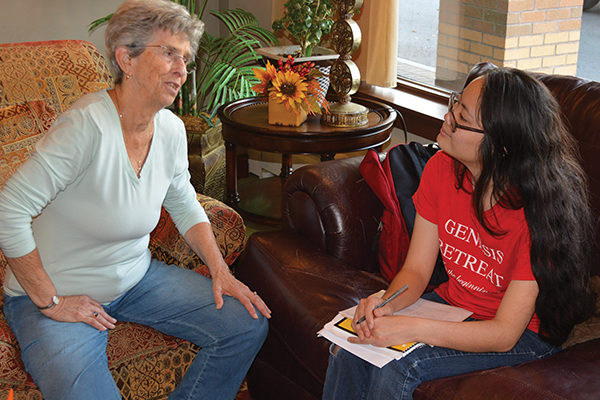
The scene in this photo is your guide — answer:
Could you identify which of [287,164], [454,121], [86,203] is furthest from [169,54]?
[287,164]

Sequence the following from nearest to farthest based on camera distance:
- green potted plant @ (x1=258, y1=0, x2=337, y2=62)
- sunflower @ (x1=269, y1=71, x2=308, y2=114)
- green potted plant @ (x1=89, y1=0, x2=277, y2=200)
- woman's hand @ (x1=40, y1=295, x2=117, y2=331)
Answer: woman's hand @ (x1=40, y1=295, x2=117, y2=331), sunflower @ (x1=269, y1=71, x2=308, y2=114), green potted plant @ (x1=258, y1=0, x2=337, y2=62), green potted plant @ (x1=89, y1=0, x2=277, y2=200)

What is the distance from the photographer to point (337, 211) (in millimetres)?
1896

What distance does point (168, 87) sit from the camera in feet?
5.18

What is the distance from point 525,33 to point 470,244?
4.97 feet

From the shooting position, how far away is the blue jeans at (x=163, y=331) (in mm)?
1458

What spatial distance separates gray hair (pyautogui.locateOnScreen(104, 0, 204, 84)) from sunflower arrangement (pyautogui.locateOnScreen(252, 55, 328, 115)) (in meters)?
0.90

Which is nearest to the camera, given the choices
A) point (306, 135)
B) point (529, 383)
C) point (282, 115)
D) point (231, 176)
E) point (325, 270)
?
point (529, 383)

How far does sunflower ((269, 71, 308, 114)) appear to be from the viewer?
96.8 inches

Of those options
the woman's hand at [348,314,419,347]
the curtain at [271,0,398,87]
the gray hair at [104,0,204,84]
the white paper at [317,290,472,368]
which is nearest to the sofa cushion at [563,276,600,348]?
the white paper at [317,290,472,368]

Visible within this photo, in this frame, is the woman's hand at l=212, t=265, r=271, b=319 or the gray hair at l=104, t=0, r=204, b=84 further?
the woman's hand at l=212, t=265, r=271, b=319

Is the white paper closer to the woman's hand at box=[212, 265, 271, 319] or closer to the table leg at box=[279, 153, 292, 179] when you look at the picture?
the woman's hand at box=[212, 265, 271, 319]

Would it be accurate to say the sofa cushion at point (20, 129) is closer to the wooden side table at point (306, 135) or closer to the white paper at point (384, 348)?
the wooden side table at point (306, 135)

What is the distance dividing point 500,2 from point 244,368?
6.10ft

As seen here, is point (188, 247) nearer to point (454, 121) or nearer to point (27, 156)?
point (27, 156)
